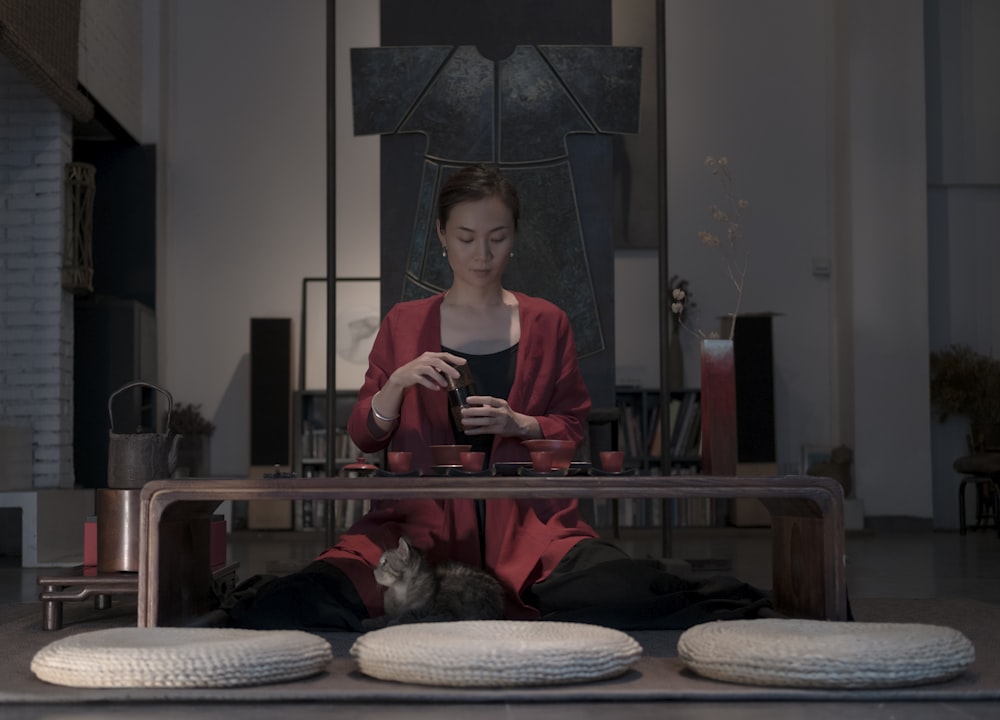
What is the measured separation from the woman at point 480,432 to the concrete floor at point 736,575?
961mm

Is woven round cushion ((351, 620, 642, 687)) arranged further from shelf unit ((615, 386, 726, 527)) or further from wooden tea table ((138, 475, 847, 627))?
shelf unit ((615, 386, 726, 527))

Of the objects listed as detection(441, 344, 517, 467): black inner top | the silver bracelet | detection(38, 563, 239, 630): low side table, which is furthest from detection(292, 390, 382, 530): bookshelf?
the silver bracelet

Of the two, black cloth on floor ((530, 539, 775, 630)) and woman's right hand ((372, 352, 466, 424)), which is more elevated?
woman's right hand ((372, 352, 466, 424))

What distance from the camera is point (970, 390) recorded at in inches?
357

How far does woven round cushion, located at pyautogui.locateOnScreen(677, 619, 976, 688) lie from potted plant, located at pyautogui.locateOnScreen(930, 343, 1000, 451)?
684 centimetres

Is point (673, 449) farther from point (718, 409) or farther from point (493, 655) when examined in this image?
point (493, 655)

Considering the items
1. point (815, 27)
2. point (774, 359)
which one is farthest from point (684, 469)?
point (815, 27)

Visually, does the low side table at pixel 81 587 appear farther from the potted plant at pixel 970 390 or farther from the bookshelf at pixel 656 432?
the potted plant at pixel 970 390

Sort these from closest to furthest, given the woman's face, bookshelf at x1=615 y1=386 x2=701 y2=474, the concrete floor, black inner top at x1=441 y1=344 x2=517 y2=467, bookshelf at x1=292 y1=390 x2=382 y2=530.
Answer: the concrete floor, the woman's face, black inner top at x1=441 y1=344 x2=517 y2=467, bookshelf at x1=292 y1=390 x2=382 y2=530, bookshelf at x1=615 y1=386 x2=701 y2=474

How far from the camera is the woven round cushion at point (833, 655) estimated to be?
233 cm

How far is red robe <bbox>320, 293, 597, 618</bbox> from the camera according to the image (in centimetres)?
342

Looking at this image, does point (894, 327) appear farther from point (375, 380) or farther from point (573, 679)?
point (573, 679)

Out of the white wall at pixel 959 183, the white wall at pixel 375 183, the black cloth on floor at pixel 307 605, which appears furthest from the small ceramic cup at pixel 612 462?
the white wall at pixel 959 183

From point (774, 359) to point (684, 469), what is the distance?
3.50 ft
